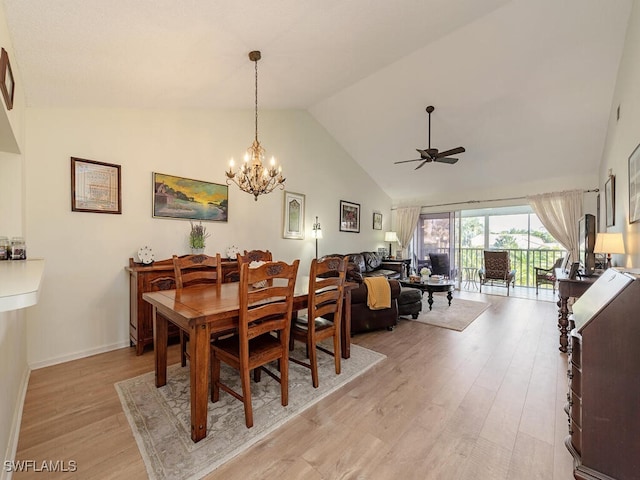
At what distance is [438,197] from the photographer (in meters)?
6.90

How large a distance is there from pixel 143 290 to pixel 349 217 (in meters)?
4.31

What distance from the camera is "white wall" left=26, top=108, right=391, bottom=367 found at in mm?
2529

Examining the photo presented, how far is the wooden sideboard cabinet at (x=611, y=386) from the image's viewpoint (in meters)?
1.14

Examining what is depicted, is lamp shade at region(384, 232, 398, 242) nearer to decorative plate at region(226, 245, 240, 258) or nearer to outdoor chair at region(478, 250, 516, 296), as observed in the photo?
outdoor chair at region(478, 250, 516, 296)

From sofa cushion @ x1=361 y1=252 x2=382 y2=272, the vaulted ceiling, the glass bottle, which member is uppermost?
the vaulted ceiling

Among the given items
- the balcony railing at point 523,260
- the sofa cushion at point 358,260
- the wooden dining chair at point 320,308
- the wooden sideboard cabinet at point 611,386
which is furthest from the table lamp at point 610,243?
the balcony railing at point 523,260

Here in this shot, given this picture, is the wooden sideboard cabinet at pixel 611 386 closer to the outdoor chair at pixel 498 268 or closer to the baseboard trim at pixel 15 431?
the baseboard trim at pixel 15 431

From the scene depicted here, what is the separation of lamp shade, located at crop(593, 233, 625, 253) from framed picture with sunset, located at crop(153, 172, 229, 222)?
4.28 m

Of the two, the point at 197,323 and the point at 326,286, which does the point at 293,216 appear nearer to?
the point at 326,286

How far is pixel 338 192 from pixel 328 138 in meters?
1.12

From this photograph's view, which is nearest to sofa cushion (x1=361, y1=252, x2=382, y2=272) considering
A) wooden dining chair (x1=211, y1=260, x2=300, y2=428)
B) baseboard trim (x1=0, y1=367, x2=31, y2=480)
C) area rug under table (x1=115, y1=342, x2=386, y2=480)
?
area rug under table (x1=115, y1=342, x2=386, y2=480)

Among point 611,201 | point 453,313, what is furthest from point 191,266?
point 611,201

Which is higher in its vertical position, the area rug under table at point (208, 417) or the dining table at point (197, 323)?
the dining table at point (197, 323)

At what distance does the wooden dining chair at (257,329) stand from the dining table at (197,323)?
0.13 metres
